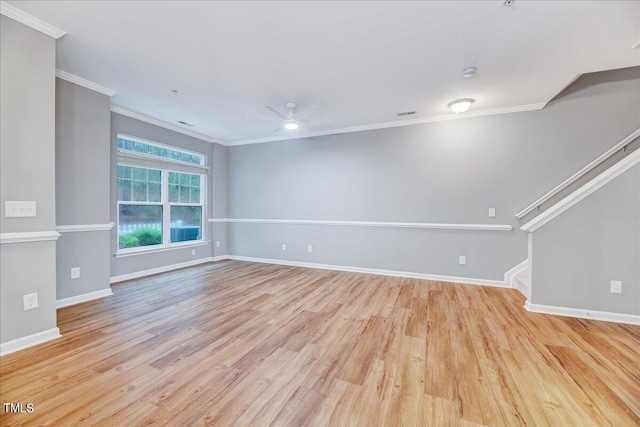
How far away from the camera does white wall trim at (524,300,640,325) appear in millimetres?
2764

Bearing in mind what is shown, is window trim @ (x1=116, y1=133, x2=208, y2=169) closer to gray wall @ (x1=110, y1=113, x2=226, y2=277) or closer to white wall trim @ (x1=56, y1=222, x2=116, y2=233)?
gray wall @ (x1=110, y1=113, x2=226, y2=277)

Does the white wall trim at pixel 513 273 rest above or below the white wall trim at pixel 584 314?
above

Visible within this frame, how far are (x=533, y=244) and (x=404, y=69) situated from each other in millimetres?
2584

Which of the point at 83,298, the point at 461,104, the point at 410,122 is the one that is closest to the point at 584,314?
the point at 461,104

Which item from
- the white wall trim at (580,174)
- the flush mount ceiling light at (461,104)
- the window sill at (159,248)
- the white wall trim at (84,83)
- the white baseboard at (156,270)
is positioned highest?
the white wall trim at (84,83)

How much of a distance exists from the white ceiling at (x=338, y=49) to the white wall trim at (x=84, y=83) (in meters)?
0.09

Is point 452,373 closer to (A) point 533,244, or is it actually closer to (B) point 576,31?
(A) point 533,244

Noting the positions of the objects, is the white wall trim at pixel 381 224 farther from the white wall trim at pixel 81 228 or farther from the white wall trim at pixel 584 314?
the white wall trim at pixel 81 228

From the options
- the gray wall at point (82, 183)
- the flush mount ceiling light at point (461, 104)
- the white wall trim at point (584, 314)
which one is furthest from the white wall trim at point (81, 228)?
the white wall trim at point (584, 314)

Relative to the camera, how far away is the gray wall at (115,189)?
4012mm

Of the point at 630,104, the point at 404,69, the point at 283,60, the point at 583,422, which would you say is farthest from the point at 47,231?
the point at 630,104

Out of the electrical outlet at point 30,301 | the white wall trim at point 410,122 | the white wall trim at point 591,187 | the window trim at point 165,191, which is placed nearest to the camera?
the electrical outlet at point 30,301

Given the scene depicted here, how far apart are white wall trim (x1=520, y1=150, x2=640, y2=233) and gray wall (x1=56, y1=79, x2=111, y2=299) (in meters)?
5.52

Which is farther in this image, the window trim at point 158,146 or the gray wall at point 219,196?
the gray wall at point 219,196
